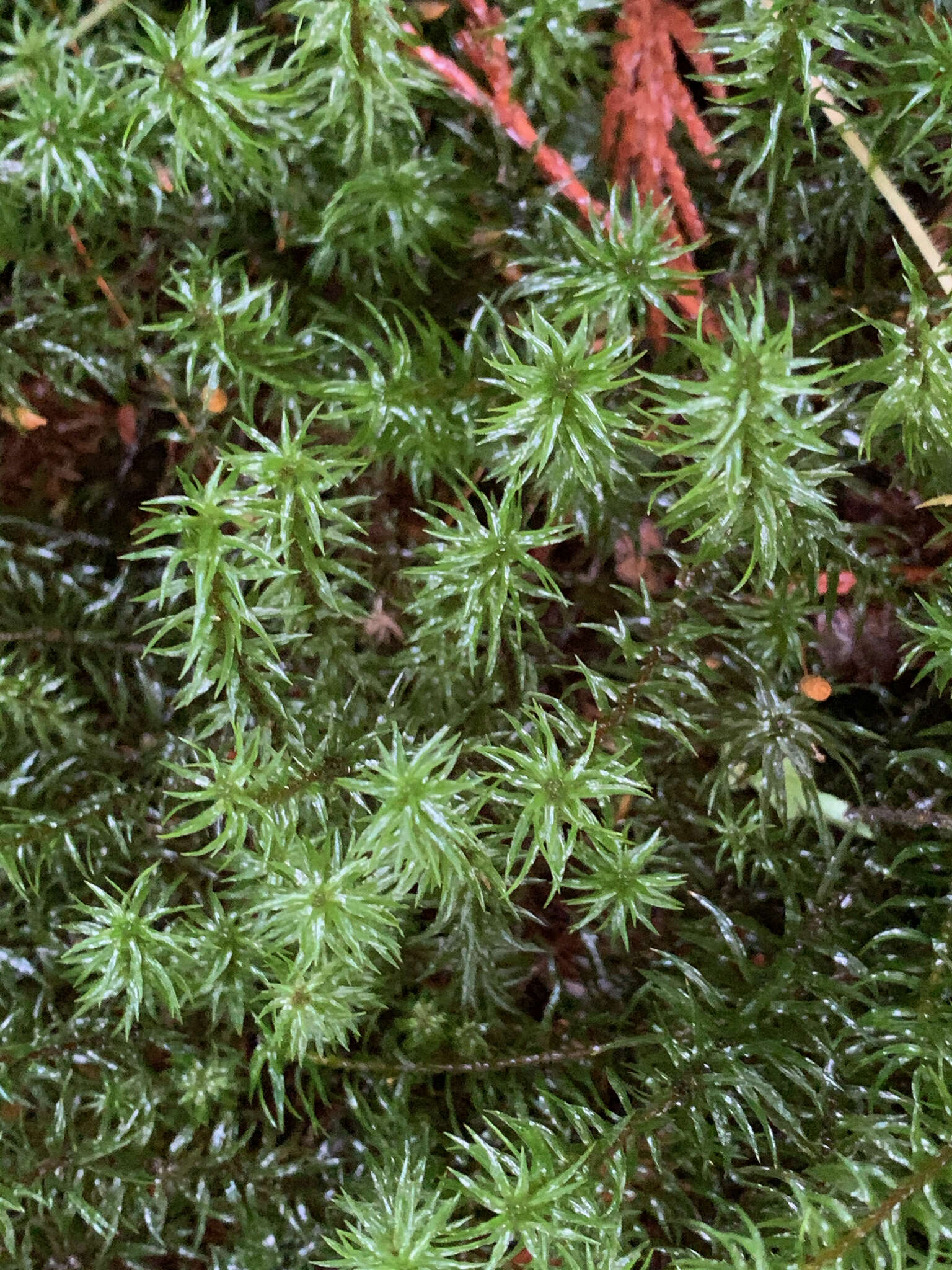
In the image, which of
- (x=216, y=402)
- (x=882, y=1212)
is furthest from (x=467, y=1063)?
(x=216, y=402)

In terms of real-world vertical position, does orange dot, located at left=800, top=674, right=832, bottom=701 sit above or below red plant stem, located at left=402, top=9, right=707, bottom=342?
below

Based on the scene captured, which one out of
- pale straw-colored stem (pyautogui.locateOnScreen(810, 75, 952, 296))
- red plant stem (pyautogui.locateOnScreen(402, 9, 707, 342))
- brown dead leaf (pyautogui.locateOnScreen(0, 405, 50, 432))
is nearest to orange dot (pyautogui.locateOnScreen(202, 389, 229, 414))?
brown dead leaf (pyautogui.locateOnScreen(0, 405, 50, 432))

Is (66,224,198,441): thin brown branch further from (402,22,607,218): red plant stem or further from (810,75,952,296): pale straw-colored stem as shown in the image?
(810,75,952,296): pale straw-colored stem

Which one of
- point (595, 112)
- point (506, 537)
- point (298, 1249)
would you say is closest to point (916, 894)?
point (506, 537)

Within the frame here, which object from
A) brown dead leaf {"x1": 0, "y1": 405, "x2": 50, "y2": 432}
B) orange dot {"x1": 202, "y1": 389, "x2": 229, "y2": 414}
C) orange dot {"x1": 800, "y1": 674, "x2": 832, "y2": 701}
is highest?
orange dot {"x1": 202, "y1": 389, "x2": 229, "y2": 414}

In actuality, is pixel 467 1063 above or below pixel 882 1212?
below

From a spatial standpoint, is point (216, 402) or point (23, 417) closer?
point (216, 402)

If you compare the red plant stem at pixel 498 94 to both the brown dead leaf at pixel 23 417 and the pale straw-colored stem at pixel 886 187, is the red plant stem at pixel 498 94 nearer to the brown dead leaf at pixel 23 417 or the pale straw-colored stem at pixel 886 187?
the pale straw-colored stem at pixel 886 187

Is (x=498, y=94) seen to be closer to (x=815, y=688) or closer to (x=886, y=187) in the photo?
(x=886, y=187)
